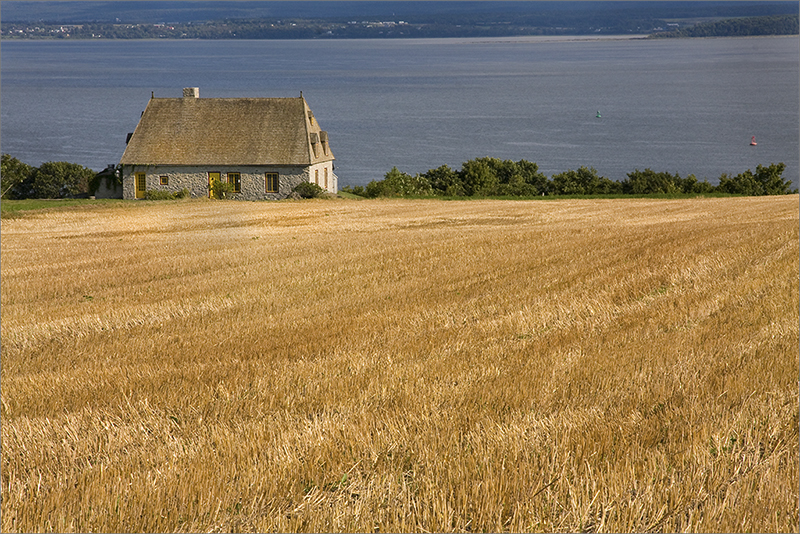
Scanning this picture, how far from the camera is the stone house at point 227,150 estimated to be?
53938 millimetres

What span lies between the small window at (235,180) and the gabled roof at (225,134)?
929 millimetres

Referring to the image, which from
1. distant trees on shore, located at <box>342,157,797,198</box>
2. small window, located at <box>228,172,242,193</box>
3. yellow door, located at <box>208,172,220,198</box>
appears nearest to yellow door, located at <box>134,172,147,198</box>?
yellow door, located at <box>208,172,220,198</box>

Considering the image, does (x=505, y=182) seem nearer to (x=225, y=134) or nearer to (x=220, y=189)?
(x=225, y=134)

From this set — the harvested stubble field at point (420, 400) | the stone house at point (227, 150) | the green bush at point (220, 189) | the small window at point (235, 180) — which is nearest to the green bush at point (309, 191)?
A: the stone house at point (227, 150)

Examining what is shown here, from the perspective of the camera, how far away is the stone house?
Answer: 53938 millimetres

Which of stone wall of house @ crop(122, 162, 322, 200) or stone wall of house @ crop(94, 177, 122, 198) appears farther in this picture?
stone wall of house @ crop(94, 177, 122, 198)

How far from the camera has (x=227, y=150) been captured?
54.3m

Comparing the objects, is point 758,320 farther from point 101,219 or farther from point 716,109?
point 716,109

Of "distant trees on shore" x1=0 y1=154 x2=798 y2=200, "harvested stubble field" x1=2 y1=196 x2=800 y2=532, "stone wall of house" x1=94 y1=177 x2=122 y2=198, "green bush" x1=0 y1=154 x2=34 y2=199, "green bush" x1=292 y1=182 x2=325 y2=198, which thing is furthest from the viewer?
"green bush" x1=0 y1=154 x2=34 y2=199

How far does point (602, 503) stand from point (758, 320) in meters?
A: 4.45

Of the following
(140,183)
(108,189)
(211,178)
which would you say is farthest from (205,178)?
(108,189)

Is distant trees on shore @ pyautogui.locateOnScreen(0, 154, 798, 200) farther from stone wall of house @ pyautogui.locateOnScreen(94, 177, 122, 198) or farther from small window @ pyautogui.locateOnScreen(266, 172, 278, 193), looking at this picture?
small window @ pyautogui.locateOnScreen(266, 172, 278, 193)

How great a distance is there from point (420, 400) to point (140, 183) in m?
52.6

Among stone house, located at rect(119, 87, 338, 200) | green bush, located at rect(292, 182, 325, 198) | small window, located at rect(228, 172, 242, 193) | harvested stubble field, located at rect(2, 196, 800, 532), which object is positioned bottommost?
harvested stubble field, located at rect(2, 196, 800, 532)
